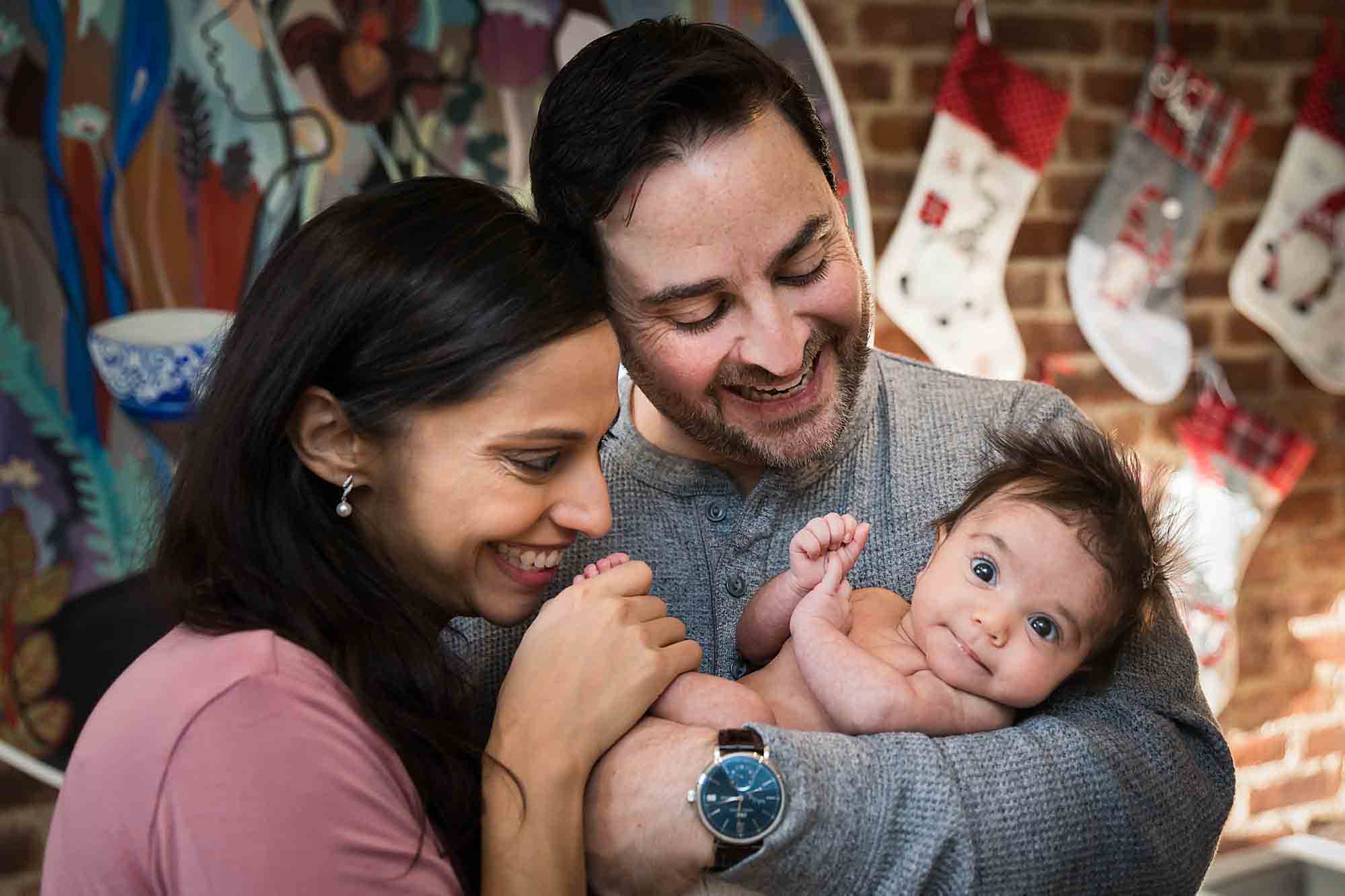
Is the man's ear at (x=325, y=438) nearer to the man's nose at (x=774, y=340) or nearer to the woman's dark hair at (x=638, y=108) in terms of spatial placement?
the woman's dark hair at (x=638, y=108)

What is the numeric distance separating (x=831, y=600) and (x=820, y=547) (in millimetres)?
62

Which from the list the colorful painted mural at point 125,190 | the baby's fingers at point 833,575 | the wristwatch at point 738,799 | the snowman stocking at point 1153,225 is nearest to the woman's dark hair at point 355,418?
the wristwatch at point 738,799

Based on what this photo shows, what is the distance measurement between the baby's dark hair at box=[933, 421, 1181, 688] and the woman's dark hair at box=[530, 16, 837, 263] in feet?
1.51

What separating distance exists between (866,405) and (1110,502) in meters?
A: 0.35

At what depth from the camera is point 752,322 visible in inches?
58.7

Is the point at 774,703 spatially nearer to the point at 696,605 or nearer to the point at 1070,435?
the point at 696,605

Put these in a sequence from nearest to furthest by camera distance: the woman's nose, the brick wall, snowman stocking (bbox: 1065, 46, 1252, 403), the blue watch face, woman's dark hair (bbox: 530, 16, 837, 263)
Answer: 1. the blue watch face
2. the woman's nose
3. woman's dark hair (bbox: 530, 16, 837, 263)
4. the brick wall
5. snowman stocking (bbox: 1065, 46, 1252, 403)

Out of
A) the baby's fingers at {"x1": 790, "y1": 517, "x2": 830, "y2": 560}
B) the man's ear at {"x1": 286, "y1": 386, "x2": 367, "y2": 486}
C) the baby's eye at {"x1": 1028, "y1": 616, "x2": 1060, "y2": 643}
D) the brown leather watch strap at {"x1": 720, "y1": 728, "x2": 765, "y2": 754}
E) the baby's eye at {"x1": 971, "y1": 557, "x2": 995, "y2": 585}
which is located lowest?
the brown leather watch strap at {"x1": 720, "y1": 728, "x2": 765, "y2": 754}

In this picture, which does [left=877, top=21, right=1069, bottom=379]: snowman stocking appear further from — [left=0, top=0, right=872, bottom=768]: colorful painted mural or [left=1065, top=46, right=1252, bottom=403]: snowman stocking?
[left=0, top=0, right=872, bottom=768]: colorful painted mural

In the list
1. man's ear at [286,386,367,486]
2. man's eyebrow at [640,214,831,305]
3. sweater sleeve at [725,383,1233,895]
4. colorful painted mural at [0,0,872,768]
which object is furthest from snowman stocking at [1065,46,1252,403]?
man's ear at [286,386,367,486]

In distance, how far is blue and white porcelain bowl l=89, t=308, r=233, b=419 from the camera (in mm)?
2182

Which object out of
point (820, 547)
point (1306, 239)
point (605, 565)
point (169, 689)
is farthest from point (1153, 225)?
point (169, 689)

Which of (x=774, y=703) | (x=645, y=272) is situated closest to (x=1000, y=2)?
(x=645, y=272)

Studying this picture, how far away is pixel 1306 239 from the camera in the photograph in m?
3.30
